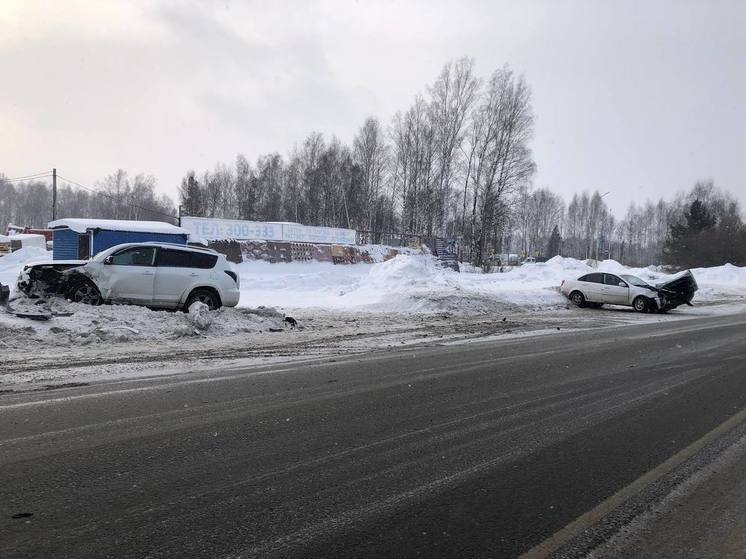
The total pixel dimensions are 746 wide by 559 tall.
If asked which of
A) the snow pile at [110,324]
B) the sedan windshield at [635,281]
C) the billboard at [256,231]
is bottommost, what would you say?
the snow pile at [110,324]

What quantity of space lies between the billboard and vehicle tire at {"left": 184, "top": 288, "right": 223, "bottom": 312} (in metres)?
13.5

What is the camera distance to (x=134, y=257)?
42.0 ft

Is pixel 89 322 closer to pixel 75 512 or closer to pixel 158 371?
pixel 158 371

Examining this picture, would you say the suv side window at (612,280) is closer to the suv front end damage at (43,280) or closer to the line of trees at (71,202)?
the suv front end damage at (43,280)

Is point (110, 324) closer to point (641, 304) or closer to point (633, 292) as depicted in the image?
point (633, 292)

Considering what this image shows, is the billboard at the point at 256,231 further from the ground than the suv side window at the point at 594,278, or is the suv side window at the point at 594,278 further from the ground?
the billboard at the point at 256,231

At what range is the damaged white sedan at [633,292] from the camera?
70.1ft

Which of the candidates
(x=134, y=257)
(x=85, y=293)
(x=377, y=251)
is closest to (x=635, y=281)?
(x=377, y=251)

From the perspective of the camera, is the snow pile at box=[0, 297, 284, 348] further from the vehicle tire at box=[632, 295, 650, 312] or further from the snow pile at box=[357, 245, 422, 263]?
the snow pile at box=[357, 245, 422, 263]

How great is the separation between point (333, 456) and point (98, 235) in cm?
1845

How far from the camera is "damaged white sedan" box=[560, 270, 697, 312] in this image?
70.1 feet

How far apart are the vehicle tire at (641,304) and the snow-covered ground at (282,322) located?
5.37ft

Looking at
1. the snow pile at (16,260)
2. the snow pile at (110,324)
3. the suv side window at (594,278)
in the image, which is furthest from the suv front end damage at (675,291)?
the snow pile at (16,260)

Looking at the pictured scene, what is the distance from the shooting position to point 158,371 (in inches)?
313
